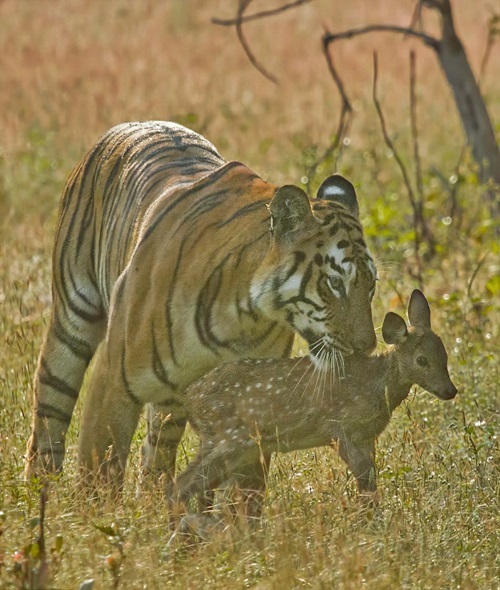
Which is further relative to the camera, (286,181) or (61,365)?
(286,181)

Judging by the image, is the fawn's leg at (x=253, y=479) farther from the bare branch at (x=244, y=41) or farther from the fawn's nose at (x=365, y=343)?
the bare branch at (x=244, y=41)

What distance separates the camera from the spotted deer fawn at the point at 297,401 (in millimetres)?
5293

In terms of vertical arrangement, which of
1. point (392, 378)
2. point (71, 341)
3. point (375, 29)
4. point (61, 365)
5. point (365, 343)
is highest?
point (375, 29)

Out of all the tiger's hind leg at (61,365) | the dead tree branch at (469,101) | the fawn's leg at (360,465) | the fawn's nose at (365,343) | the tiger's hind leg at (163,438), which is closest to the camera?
the fawn's nose at (365,343)

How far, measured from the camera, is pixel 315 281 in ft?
16.9

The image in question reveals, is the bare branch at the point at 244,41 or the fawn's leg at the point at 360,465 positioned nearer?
the fawn's leg at the point at 360,465

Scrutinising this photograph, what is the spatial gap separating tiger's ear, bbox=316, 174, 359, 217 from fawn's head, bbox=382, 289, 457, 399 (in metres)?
0.65

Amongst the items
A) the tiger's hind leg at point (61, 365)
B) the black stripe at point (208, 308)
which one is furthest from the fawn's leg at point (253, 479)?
the tiger's hind leg at point (61, 365)

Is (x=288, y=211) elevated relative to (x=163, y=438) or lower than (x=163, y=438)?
elevated

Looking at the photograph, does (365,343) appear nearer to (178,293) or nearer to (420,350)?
(420,350)

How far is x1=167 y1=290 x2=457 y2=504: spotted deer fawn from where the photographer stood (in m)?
5.29

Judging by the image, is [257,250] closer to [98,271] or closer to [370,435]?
[370,435]

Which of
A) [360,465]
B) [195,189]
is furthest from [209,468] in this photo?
[195,189]

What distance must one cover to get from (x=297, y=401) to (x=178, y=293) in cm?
64
